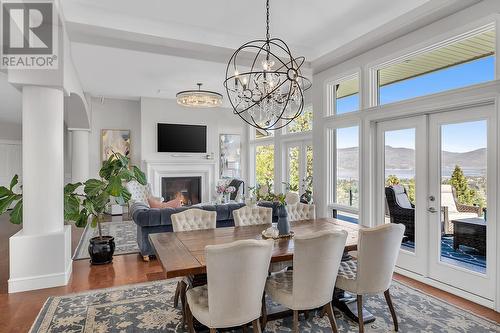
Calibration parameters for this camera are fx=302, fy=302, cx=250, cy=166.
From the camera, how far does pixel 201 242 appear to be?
2777 millimetres

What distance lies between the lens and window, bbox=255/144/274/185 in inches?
331

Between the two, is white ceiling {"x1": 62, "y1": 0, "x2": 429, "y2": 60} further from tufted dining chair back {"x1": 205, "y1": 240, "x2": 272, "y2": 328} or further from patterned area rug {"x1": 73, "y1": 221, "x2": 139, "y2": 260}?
patterned area rug {"x1": 73, "y1": 221, "x2": 139, "y2": 260}

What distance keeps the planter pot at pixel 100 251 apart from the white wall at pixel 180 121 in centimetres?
409

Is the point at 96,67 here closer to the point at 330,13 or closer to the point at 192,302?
the point at 330,13

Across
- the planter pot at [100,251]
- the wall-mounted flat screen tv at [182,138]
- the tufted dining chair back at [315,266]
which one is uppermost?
the wall-mounted flat screen tv at [182,138]

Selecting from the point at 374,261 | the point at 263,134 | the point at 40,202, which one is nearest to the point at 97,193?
the point at 40,202

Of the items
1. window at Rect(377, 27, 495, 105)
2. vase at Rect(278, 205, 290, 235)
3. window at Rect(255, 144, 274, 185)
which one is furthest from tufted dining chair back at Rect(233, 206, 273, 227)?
window at Rect(255, 144, 274, 185)

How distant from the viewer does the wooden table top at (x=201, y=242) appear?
2182 millimetres

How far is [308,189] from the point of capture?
6672 mm

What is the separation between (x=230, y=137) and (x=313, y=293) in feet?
24.2

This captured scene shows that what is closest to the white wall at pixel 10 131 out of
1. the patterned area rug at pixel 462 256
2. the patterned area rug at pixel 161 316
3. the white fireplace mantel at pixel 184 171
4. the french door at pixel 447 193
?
the white fireplace mantel at pixel 184 171

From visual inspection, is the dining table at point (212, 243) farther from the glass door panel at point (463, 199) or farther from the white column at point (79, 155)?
the white column at point (79, 155)

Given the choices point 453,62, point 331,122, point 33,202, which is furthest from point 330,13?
point 33,202

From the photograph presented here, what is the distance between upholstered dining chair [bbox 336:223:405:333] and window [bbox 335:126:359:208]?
2338 mm
